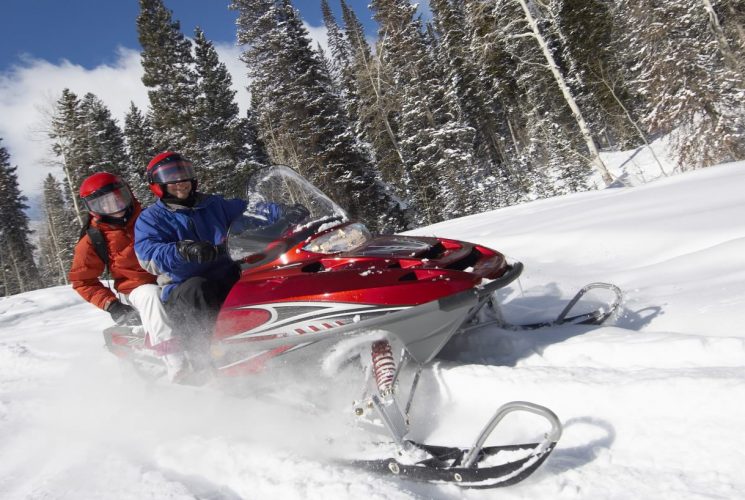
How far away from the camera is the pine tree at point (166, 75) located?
2017 centimetres

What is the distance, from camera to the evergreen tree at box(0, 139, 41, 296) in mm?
33969

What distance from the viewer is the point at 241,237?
3273mm

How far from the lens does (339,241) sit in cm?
304

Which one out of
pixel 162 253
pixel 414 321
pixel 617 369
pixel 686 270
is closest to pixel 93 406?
pixel 162 253

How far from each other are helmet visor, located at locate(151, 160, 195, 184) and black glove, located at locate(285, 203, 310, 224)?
34.6 inches

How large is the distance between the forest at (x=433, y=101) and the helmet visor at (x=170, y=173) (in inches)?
477

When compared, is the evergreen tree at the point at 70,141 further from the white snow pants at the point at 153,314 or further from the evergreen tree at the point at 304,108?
the white snow pants at the point at 153,314

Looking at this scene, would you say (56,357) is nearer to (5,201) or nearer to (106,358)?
(106,358)

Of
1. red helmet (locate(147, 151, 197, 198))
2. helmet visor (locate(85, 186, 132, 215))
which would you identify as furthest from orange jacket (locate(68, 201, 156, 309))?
red helmet (locate(147, 151, 197, 198))

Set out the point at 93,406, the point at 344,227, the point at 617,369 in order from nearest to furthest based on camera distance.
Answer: the point at 617,369 < the point at 344,227 < the point at 93,406

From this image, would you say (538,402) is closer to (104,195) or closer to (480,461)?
(480,461)

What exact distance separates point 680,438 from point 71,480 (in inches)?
122

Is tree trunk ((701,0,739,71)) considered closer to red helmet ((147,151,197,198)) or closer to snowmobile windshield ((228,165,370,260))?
snowmobile windshield ((228,165,370,260))

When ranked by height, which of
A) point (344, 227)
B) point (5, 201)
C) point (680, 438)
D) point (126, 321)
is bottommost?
point (680, 438)
